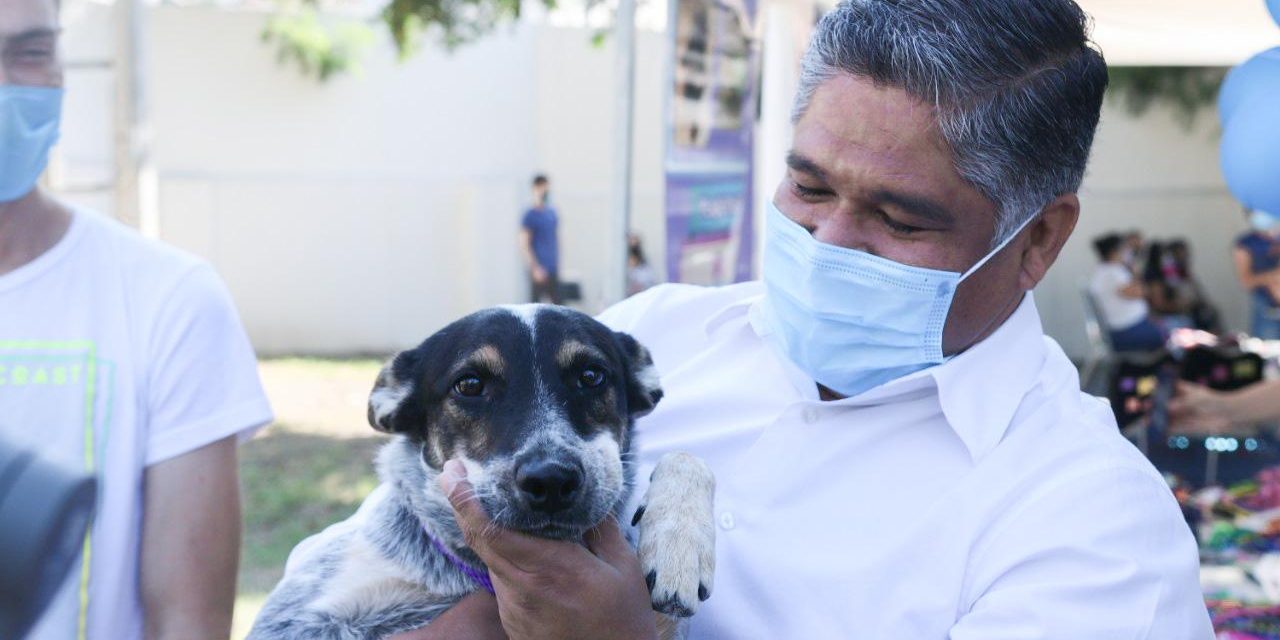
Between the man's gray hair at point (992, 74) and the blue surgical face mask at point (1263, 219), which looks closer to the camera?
the man's gray hair at point (992, 74)

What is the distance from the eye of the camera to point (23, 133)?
2600 millimetres

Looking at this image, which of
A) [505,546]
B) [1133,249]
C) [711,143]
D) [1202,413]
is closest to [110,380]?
[505,546]

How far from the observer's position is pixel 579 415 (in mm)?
2654

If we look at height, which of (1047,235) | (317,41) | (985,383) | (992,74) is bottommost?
(985,383)

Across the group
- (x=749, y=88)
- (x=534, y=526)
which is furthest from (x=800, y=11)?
(x=534, y=526)

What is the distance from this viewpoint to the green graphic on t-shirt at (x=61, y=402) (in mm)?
2410

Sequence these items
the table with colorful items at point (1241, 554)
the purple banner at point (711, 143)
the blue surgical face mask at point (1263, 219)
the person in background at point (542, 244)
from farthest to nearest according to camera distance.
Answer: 1. the person in background at point (542, 244)
2. the purple banner at point (711, 143)
3. the table with colorful items at point (1241, 554)
4. the blue surgical face mask at point (1263, 219)

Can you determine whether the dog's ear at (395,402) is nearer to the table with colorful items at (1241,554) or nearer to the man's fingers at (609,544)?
the man's fingers at (609,544)

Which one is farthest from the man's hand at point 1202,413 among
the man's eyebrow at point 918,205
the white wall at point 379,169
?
the white wall at point 379,169

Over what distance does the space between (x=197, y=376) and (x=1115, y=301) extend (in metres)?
12.2

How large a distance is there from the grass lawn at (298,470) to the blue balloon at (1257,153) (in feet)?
13.8

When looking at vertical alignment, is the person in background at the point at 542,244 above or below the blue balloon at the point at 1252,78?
below

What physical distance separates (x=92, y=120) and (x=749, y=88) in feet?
34.8

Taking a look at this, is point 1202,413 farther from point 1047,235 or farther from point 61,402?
point 61,402
